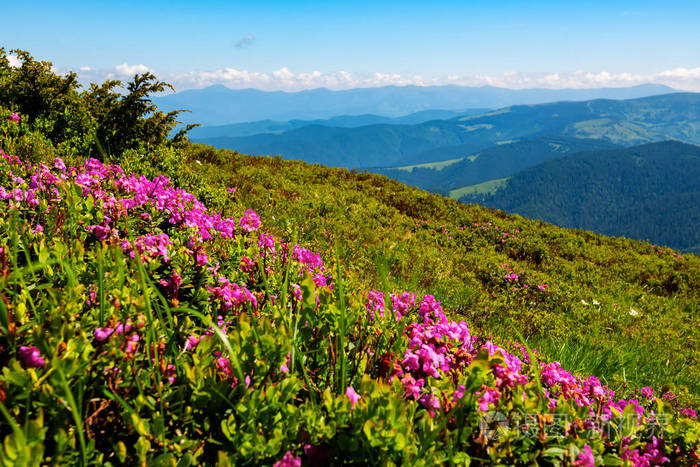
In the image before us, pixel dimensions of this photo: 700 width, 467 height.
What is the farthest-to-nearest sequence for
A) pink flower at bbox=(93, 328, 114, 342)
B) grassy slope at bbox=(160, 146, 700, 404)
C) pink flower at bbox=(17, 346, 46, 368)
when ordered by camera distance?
grassy slope at bbox=(160, 146, 700, 404), pink flower at bbox=(93, 328, 114, 342), pink flower at bbox=(17, 346, 46, 368)

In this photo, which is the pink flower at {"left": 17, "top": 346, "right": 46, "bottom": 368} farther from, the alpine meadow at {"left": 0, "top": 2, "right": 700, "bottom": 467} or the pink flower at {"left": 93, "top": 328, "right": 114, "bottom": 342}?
the pink flower at {"left": 93, "top": 328, "right": 114, "bottom": 342}

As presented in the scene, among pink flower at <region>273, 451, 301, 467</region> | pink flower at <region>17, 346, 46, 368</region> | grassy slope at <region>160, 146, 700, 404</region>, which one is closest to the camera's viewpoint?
pink flower at <region>273, 451, 301, 467</region>

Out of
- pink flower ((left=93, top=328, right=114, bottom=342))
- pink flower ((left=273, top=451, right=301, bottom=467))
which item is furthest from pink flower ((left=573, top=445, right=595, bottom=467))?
pink flower ((left=93, top=328, right=114, bottom=342))

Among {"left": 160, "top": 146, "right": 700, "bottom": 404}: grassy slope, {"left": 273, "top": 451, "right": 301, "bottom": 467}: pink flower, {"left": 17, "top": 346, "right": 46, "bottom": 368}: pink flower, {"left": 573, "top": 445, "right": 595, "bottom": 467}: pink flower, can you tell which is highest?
{"left": 17, "top": 346, "right": 46, "bottom": 368}: pink flower

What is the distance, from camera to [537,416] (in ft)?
5.98

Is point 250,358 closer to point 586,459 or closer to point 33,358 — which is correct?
point 33,358

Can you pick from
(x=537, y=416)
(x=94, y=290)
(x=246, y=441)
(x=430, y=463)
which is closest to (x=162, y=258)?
(x=94, y=290)

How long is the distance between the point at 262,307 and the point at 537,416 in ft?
6.56

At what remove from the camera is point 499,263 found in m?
10.7

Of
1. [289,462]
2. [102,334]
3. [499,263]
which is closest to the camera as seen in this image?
[289,462]

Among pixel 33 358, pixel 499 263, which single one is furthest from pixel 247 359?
pixel 499 263

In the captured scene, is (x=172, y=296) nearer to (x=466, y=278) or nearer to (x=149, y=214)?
(x=149, y=214)

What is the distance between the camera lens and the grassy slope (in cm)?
657

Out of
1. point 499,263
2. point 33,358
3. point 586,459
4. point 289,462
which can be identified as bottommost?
point 499,263
